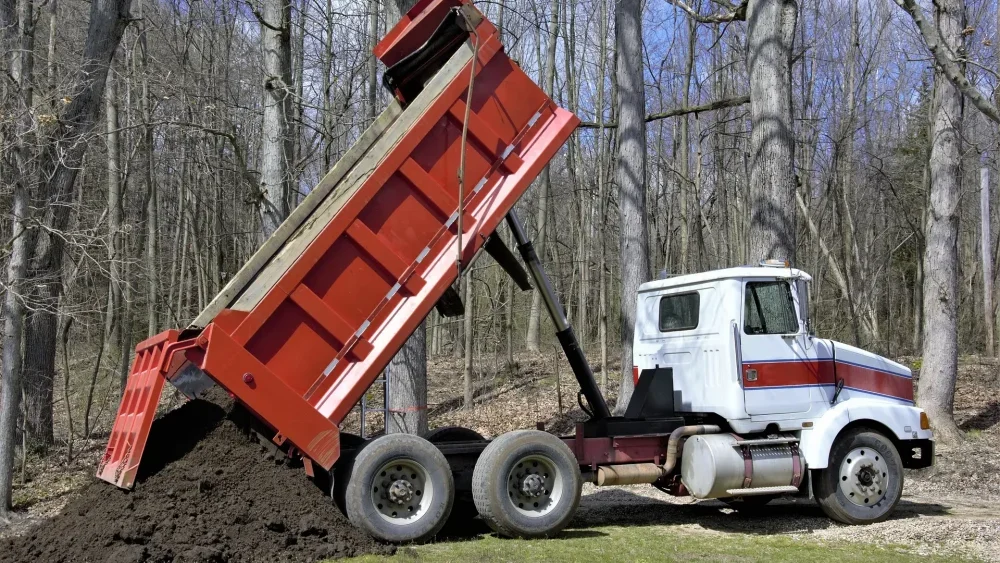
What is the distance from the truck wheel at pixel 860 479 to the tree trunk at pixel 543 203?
15.1 m

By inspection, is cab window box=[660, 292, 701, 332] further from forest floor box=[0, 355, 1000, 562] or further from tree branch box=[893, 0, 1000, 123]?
tree branch box=[893, 0, 1000, 123]

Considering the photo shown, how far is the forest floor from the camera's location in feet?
24.7

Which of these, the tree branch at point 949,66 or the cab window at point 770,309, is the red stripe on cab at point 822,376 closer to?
the cab window at point 770,309

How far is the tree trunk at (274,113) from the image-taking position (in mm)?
12117

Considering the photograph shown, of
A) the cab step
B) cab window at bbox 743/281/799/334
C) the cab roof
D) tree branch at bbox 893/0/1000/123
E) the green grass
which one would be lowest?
the green grass

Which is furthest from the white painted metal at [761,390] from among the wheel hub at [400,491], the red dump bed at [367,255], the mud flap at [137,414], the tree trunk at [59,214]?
the tree trunk at [59,214]

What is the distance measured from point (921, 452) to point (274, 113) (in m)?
9.42

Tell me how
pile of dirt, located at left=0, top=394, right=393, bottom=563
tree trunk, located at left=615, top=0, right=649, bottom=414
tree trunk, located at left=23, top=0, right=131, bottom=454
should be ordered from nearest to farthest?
pile of dirt, located at left=0, top=394, right=393, bottom=563 < tree trunk, located at left=23, top=0, right=131, bottom=454 < tree trunk, located at left=615, top=0, right=649, bottom=414

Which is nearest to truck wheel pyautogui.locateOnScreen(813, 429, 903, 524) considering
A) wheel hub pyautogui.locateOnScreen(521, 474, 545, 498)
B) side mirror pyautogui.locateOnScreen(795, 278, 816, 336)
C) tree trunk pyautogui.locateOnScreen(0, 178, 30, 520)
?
side mirror pyautogui.locateOnScreen(795, 278, 816, 336)

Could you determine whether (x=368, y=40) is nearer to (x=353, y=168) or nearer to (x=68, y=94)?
(x=68, y=94)

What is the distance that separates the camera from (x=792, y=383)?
29.2 ft

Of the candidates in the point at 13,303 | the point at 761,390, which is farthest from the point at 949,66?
the point at 13,303

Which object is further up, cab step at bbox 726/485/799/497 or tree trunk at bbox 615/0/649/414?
tree trunk at bbox 615/0/649/414

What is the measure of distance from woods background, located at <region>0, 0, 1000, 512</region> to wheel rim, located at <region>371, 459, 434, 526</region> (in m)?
4.77
